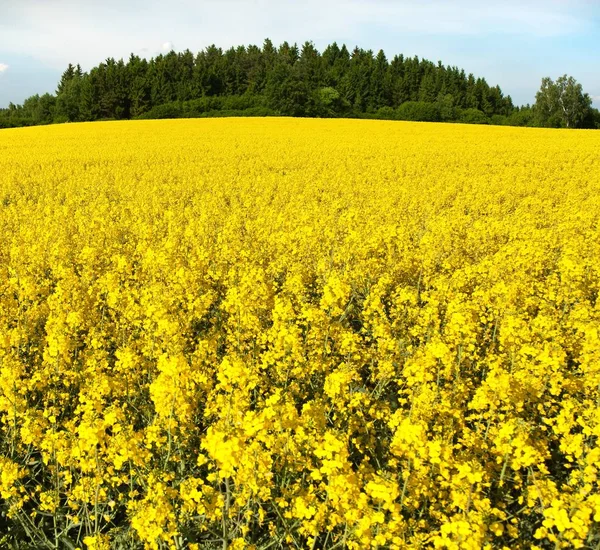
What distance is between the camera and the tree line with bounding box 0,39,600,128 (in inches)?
2222

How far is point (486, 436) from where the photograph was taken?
11.3 feet

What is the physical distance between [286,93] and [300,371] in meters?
55.4

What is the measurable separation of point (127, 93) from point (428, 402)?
65163 mm

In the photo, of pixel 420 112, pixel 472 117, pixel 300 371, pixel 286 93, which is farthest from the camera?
pixel 472 117

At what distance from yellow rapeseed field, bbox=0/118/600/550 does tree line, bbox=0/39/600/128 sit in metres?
45.3

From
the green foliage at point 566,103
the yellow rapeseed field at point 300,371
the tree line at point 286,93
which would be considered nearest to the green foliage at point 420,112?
the tree line at point 286,93

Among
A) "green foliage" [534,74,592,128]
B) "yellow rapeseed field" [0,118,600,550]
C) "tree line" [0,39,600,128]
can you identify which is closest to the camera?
"yellow rapeseed field" [0,118,600,550]

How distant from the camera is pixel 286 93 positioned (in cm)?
5488

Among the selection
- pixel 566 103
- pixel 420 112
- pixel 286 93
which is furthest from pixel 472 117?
pixel 286 93

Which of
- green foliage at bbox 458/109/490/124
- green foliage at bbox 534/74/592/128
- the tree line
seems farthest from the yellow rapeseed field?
green foliage at bbox 534/74/592/128

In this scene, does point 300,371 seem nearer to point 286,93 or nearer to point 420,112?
point 286,93

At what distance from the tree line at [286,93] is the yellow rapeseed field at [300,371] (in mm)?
45310

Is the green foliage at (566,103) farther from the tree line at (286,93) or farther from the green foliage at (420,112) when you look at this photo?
the green foliage at (420,112)

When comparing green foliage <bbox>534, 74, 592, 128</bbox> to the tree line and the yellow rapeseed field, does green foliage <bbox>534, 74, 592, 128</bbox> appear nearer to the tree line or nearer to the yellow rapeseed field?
the tree line
